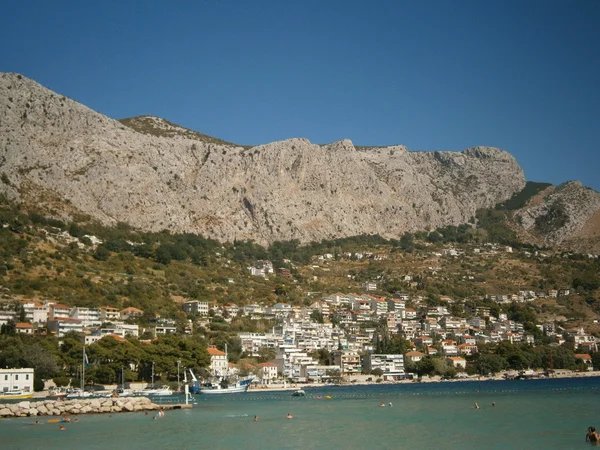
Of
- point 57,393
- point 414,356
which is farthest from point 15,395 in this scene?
point 414,356

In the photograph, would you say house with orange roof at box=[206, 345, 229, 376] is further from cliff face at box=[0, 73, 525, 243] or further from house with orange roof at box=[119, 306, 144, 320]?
cliff face at box=[0, 73, 525, 243]

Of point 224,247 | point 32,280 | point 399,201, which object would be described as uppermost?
point 399,201

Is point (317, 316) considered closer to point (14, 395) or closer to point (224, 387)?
point (224, 387)

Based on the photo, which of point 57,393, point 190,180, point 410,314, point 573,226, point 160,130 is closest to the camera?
point 57,393

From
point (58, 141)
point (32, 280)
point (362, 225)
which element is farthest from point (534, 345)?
point (58, 141)

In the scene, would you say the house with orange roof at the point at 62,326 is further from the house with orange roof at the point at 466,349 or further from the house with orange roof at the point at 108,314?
the house with orange roof at the point at 466,349

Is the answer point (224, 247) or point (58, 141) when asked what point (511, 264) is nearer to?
point (224, 247)
